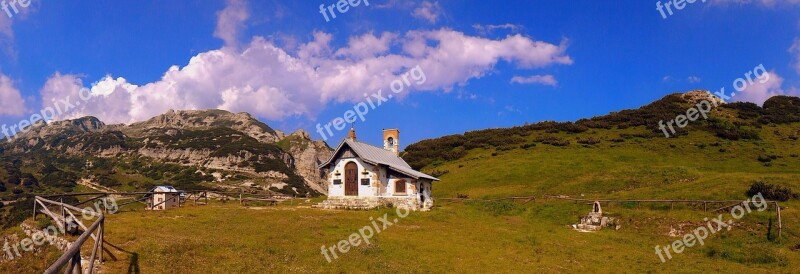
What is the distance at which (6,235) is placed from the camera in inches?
774

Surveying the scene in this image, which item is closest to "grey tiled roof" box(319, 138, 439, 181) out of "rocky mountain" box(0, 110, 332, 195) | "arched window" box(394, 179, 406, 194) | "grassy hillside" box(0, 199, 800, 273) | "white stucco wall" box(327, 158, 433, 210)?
"white stucco wall" box(327, 158, 433, 210)

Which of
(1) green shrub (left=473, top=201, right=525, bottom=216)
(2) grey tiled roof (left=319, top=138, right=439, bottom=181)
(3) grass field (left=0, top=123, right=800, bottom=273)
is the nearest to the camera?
(3) grass field (left=0, top=123, right=800, bottom=273)

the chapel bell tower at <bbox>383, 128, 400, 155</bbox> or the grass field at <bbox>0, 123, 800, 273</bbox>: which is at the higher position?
the chapel bell tower at <bbox>383, 128, 400, 155</bbox>

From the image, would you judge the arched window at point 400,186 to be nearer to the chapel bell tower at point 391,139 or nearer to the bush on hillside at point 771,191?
the chapel bell tower at point 391,139

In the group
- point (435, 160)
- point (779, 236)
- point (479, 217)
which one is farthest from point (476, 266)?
point (435, 160)

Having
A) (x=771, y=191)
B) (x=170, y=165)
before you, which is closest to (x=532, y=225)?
(x=771, y=191)

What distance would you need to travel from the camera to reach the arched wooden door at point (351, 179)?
42.7 meters

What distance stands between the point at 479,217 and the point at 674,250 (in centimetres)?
1540

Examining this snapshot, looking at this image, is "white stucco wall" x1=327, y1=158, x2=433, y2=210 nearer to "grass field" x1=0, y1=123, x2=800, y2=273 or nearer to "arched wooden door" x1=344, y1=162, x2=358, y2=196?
"arched wooden door" x1=344, y1=162, x2=358, y2=196

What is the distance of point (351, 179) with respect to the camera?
141 feet

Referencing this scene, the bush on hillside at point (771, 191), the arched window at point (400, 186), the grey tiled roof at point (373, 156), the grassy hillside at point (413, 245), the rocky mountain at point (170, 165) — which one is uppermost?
the rocky mountain at point (170, 165)

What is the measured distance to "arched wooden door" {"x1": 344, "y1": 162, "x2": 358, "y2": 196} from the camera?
42.7 m

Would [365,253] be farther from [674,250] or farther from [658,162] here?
[658,162]

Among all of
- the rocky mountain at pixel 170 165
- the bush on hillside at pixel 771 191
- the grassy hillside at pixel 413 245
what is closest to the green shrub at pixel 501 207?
the grassy hillside at pixel 413 245
